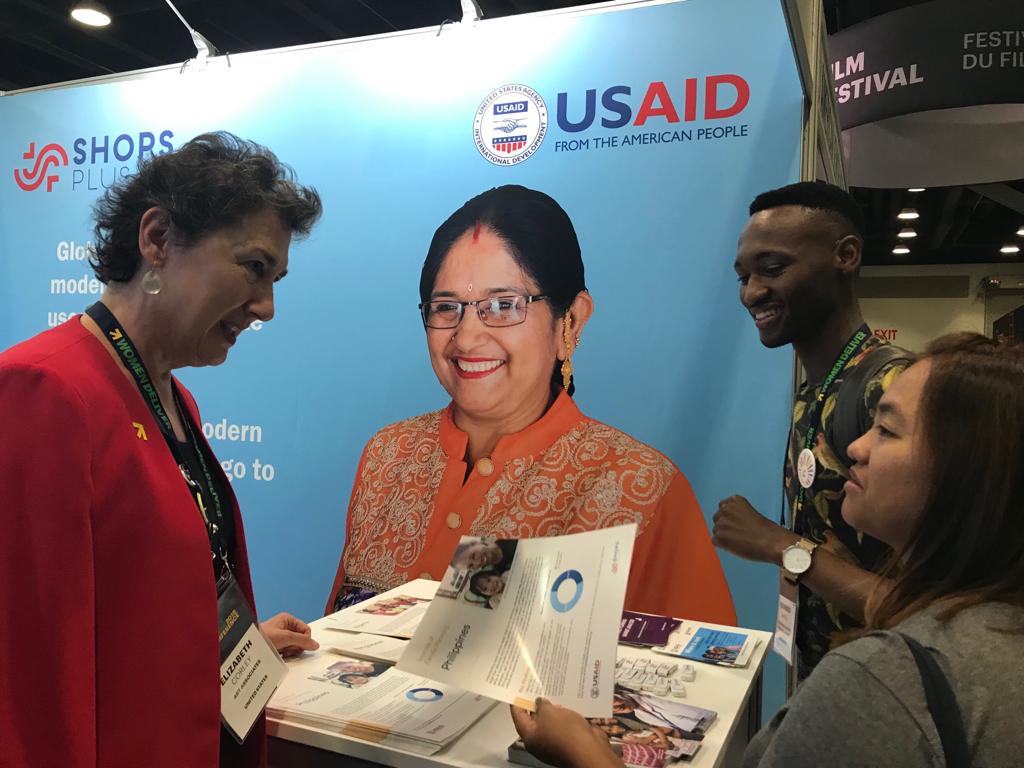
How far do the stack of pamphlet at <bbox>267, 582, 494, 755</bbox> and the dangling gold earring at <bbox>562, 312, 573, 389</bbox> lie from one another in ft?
3.63

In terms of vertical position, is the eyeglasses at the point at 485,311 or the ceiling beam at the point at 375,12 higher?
the ceiling beam at the point at 375,12

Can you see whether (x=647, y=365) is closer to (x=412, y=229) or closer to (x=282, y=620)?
(x=412, y=229)

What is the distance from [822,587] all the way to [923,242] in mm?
12252

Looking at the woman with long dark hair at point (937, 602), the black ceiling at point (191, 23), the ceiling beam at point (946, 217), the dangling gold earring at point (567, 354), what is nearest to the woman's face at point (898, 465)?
the woman with long dark hair at point (937, 602)

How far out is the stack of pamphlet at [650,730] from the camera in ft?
3.68

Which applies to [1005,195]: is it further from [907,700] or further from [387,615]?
[907,700]

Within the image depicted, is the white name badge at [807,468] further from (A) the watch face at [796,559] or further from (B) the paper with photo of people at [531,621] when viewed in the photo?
(B) the paper with photo of people at [531,621]

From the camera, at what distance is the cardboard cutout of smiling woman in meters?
2.40

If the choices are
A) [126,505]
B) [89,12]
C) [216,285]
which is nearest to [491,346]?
[216,285]

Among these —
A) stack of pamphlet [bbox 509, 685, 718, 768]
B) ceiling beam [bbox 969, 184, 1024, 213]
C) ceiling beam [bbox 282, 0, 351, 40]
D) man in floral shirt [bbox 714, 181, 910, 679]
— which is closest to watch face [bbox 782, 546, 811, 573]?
man in floral shirt [bbox 714, 181, 910, 679]

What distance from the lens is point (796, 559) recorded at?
155 centimetres

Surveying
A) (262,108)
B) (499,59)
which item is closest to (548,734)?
(499,59)

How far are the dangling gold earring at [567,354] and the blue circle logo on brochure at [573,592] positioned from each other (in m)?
1.44

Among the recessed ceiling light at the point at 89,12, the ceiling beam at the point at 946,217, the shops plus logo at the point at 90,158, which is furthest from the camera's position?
the ceiling beam at the point at 946,217
